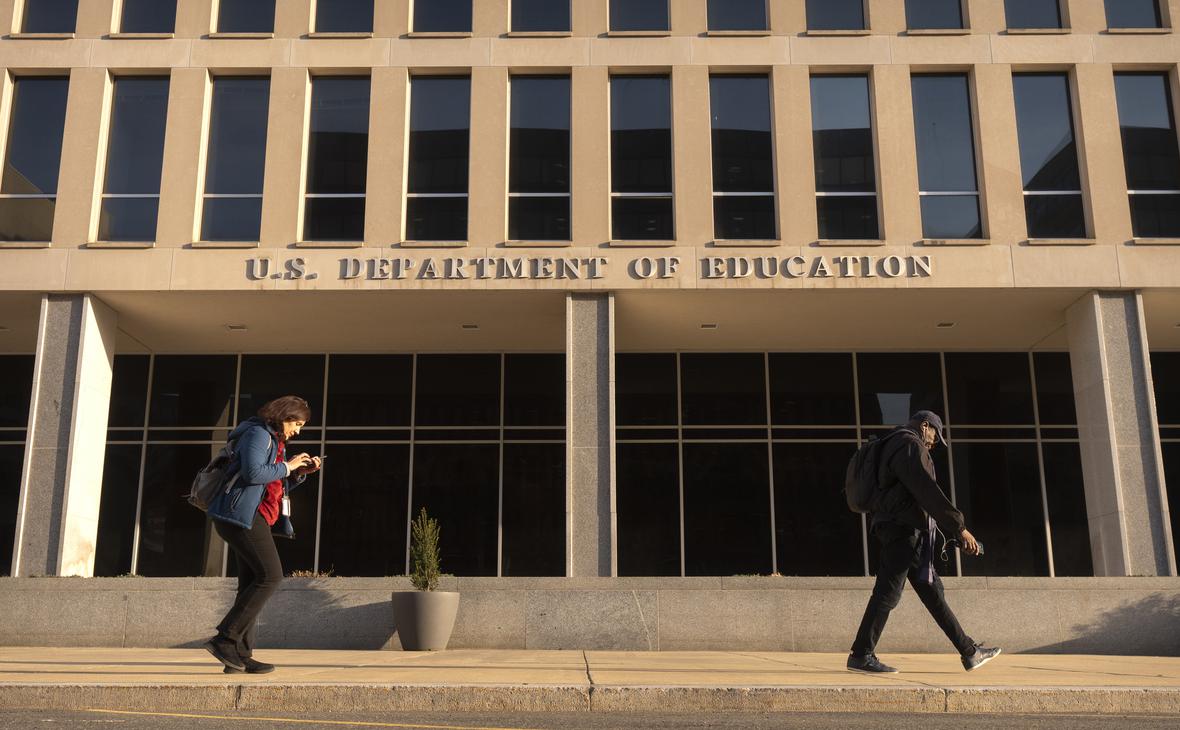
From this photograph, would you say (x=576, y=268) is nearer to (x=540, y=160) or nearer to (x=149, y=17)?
(x=540, y=160)

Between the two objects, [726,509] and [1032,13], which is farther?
[726,509]

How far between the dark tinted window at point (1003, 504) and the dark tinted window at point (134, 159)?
14754 mm

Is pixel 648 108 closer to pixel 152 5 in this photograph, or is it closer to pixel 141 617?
pixel 152 5

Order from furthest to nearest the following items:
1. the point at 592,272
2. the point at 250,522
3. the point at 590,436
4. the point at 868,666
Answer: the point at 592,272
the point at 590,436
the point at 868,666
the point at 250,522

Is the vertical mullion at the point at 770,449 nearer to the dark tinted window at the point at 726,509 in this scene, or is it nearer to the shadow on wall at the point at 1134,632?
the dark tinted window at the point at 726,509

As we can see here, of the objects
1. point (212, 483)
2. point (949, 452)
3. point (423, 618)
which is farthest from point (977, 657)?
point (949, 452)

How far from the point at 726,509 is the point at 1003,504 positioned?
5021 millimetres

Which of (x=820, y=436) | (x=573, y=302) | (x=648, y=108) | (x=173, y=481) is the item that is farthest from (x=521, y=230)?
(x=173, y=481)

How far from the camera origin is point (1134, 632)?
13758mm

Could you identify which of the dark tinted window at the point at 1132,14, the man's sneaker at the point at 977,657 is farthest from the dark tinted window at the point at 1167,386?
the man's sneaker at the point at 977,657

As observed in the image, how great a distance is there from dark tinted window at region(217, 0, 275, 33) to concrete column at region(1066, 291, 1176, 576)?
1421 centimetres

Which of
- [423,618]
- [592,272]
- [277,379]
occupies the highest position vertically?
[592,272]

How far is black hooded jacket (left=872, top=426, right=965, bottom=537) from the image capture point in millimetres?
7695

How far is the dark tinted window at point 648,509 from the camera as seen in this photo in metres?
19.6
